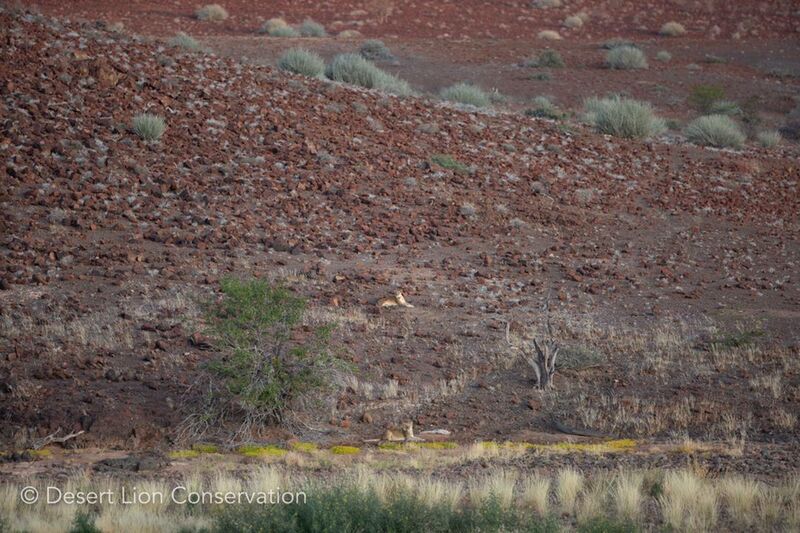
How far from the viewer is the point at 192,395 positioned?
33.2 feet

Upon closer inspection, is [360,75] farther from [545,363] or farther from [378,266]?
[545,363]

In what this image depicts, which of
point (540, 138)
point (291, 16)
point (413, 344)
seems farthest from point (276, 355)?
point (291, 16)

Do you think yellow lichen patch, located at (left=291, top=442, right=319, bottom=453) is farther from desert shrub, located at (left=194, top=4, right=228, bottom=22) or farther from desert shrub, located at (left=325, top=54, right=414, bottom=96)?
desert shrub, located at (left=194, top=4, right=228, bottom=22)

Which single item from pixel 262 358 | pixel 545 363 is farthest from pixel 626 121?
pixel 262 358

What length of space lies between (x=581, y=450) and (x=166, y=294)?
6273 mm

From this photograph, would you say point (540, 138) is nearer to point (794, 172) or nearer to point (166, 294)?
point (794, 172)

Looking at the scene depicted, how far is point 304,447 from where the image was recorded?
9.23 meters

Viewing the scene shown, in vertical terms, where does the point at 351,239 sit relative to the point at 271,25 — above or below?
below

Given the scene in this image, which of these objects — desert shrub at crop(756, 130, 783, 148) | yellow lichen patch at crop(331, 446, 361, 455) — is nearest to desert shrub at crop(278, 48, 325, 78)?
desert shrub at crop(756, 130, 783, 148)

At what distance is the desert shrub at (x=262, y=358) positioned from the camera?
980cm

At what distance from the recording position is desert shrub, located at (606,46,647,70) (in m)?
38.5

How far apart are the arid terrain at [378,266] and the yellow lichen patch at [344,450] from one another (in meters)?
0.22

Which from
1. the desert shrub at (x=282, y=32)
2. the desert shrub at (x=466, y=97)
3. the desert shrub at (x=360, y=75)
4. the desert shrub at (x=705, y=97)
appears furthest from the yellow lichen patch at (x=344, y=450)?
the desert shrub at (x=282, y=32)

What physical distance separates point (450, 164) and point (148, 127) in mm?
5837
